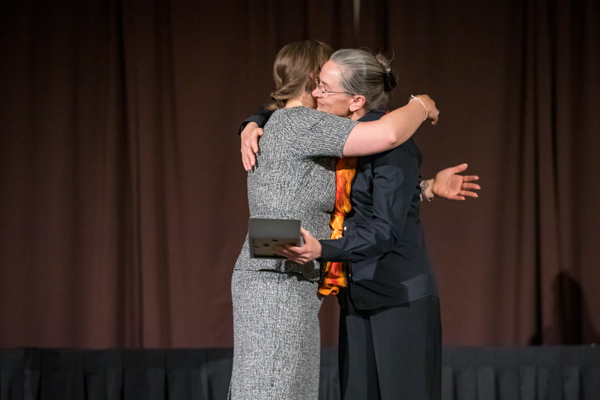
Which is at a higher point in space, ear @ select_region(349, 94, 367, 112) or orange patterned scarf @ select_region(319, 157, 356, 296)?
ear @ select_region(349, 94, 367, 112)

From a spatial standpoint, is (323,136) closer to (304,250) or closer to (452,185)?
(304,250)

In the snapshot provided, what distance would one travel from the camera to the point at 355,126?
4.93ft

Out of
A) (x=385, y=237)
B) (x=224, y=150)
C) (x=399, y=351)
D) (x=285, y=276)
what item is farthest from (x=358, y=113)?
(x=224, y=150)

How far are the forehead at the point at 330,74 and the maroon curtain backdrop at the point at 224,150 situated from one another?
179cm

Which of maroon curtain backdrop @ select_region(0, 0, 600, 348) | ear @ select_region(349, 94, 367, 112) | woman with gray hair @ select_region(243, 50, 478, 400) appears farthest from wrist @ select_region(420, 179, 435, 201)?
maroon curtain backdrop @ select_region(0, 0, 600, 348)

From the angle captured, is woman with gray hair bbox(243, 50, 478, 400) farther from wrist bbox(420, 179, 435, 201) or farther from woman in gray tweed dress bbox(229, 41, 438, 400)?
wrist bbox(420, 179, 435, 201)

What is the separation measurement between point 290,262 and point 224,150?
6.43ft

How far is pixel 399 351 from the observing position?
1536mm

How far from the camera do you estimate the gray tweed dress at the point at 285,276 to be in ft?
4.96

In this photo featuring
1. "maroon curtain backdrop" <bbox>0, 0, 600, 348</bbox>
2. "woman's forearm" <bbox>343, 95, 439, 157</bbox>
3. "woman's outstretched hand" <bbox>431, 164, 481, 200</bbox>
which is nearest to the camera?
"woman's forearm" <bbox>343, 95, 439, 157</bbox>

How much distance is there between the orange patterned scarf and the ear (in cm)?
16

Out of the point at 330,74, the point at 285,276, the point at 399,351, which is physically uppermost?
the point at 330,74

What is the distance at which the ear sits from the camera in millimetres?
1663

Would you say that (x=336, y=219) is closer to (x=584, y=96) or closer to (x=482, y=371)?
(x=482, y=371)
